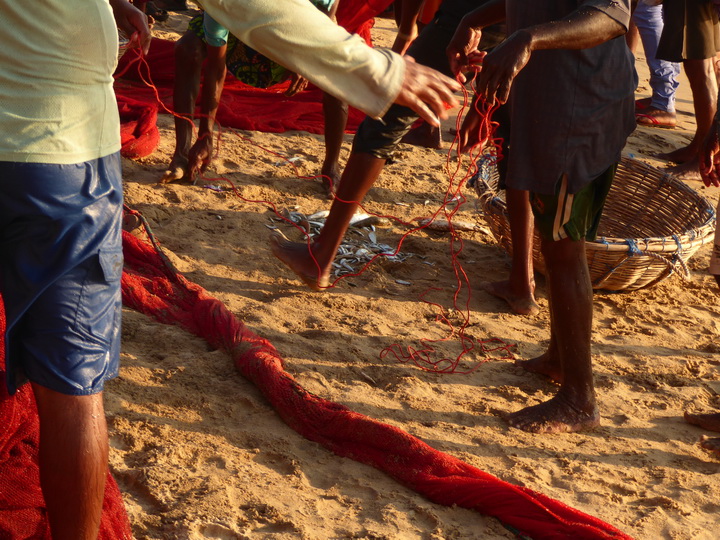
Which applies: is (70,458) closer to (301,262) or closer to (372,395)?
(372,395)

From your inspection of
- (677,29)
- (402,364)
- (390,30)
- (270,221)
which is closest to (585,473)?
(402,364)

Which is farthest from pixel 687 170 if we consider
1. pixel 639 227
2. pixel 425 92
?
pixel 425 92

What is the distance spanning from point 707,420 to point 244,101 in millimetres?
4358

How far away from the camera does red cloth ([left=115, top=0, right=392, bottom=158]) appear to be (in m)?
5.54

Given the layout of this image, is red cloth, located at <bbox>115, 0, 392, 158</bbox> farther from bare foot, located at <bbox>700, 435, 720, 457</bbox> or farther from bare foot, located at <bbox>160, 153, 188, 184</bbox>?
bare foot, located at <bbox>700, 435, 720, 457</bbox>

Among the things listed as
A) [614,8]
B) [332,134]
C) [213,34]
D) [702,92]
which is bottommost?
[332,134]

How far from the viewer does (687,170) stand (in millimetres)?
6000

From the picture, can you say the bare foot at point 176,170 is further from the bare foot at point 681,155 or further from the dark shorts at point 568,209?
the bare foot at point 681,155

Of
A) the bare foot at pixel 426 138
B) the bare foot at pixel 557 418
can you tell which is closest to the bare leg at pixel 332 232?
the bare foot at pixel 557 418

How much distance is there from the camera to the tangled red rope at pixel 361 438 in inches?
98.5

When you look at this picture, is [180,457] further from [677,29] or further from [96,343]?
[677,29]

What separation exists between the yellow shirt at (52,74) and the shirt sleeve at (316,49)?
0.81 feet

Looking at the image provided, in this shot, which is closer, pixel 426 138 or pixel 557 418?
pixel 557 418

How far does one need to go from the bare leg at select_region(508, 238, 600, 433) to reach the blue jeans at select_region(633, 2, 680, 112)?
4.90m
